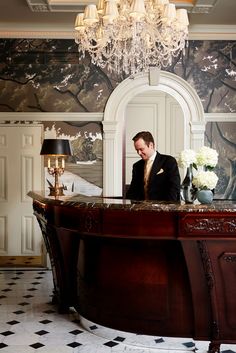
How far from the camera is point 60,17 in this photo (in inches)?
273

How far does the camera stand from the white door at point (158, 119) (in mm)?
10297

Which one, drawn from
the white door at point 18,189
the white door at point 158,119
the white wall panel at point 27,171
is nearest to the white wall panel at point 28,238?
the white door at point 18,189

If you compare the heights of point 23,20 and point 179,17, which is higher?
point 23,20

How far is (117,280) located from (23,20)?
14.8 ft

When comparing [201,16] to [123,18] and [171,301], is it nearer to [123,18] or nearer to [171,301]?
[123,18]

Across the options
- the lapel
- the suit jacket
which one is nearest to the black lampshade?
the suit jacket

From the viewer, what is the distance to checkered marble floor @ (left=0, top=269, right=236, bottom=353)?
13.4ft

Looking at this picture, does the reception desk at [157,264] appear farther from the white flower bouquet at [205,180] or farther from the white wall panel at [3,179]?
the white wall panel at [3,179]

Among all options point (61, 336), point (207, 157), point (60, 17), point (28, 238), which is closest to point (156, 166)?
point (207, 157)

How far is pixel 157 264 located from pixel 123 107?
3.88 m

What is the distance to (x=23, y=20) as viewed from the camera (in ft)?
23.2

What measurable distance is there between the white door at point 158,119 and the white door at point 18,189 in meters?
3.29

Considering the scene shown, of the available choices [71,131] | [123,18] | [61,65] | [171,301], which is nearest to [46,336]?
[171,301]

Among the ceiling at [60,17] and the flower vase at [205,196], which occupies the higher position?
the ceiling at [60,17]
